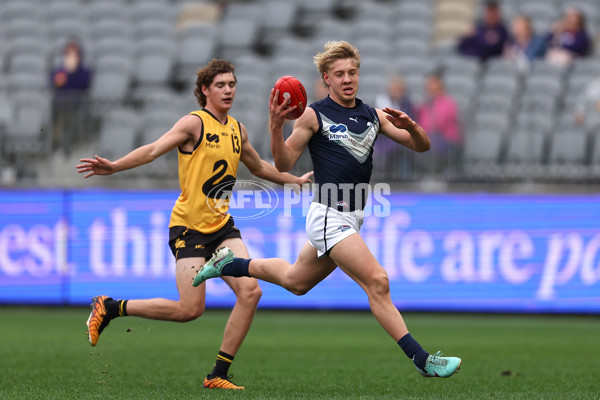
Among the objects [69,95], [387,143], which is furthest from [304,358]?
[69,95]

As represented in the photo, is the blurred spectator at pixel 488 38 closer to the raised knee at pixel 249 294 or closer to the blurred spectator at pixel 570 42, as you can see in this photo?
the blurred spectator at pixel 570 42

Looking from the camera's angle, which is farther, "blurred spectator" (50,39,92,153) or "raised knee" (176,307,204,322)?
"blurred spectator" (50,39,92,153)

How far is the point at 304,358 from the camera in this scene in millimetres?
9508

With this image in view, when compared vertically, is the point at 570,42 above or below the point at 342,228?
above

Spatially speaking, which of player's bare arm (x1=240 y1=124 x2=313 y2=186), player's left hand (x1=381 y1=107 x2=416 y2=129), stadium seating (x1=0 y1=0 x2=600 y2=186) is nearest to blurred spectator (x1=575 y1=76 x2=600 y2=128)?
stadium seating (x1=0 y1=0 x2=600 y2=186)

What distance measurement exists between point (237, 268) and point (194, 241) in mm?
520

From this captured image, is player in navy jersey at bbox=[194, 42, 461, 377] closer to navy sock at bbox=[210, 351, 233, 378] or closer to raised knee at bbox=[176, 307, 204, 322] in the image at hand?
raised knee at bbox=[176, 307, 204, 322]

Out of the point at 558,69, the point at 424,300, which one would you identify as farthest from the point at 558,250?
the point at 558,69

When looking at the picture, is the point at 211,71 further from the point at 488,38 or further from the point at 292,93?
the point at 488,38

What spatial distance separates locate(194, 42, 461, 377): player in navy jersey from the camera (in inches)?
252

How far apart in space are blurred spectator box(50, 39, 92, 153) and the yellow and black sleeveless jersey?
7.52 meters

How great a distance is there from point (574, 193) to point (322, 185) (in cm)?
811

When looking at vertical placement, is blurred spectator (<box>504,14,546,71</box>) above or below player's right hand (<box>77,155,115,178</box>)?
above

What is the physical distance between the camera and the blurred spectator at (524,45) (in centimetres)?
1598
